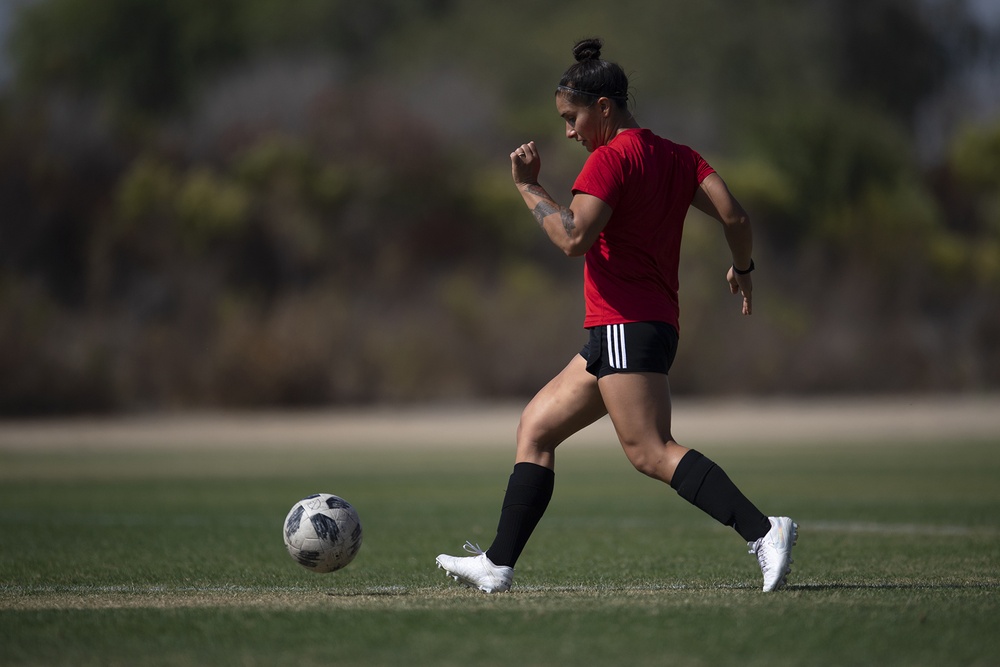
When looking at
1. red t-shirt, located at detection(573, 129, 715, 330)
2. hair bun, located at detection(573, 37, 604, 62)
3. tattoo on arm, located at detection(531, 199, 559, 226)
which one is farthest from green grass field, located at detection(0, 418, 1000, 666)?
hair bun, located at detection(573, 37, 604, 62)

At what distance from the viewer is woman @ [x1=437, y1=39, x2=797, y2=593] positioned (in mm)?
6352

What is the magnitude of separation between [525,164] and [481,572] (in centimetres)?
197

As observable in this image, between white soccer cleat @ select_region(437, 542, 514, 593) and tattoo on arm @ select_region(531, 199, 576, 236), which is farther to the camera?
white soccer cleat @ select_region(437, 542, 514, 593)

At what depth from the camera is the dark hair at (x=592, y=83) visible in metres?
6.58

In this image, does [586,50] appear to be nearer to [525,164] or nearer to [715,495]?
[525,164]

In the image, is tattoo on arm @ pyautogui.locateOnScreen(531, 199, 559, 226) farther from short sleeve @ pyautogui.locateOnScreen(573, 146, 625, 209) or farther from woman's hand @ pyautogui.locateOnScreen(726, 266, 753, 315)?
woman's hand @ pyautogui.locateOnScreen(726, 266, 753, 315)

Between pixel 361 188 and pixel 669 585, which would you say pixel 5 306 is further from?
pixel 669 585

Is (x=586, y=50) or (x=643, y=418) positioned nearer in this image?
(x=643, y=418)

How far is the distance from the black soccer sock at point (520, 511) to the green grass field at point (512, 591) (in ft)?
0.70

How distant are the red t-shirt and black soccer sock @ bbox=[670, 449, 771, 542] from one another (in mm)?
708

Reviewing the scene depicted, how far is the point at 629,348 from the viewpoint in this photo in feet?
21.0

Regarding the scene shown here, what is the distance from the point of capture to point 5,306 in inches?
1516

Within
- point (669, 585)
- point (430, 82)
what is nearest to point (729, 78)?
point (430, 82)

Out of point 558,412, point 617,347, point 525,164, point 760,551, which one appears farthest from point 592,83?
point 760,551
